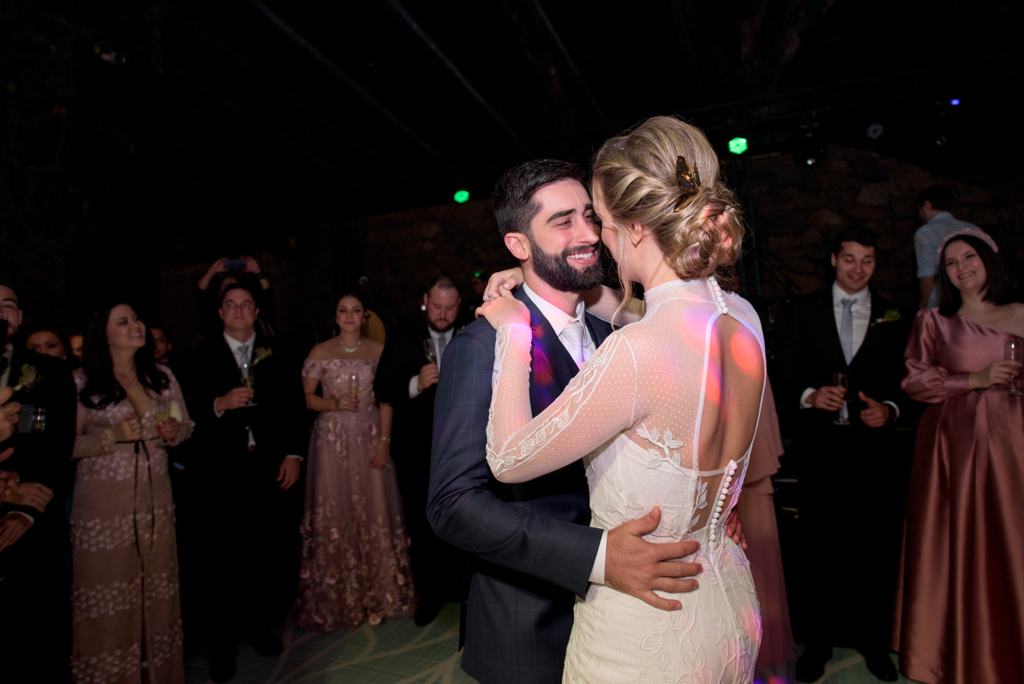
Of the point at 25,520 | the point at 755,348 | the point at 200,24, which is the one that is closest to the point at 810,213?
the point at 200,24

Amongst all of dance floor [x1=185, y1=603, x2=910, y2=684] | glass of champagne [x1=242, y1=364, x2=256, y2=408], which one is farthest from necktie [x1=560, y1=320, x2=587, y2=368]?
glass of champagne [x1=242, y1=364, x2=256, y2=408]

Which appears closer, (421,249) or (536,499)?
(536,499)

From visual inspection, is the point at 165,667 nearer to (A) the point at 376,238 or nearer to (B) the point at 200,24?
(B) the point at 200,24

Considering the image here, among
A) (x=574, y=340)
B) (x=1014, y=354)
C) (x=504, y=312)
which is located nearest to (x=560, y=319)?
(x=574, y=340)

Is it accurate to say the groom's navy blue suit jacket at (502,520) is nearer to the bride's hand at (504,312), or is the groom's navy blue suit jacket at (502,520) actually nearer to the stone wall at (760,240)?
the bride's hand at (504,312)

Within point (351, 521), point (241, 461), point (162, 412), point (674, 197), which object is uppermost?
point (674, 197)

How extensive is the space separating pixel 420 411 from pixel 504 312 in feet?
9.41

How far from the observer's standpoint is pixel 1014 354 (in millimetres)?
2674

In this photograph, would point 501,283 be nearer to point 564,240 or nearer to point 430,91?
point 564,240

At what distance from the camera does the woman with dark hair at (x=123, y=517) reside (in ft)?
9.30

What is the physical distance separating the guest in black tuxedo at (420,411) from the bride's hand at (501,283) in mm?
2259

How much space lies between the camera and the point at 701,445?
1185 millimetres

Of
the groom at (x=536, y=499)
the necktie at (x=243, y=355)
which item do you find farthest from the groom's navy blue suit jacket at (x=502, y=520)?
the necktie at (x=243, y=355)

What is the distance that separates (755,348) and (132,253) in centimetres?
604
